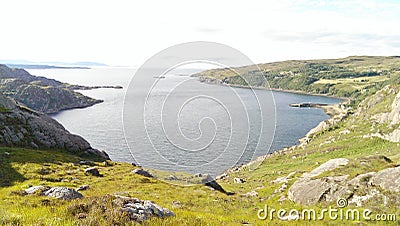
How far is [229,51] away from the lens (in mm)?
17359

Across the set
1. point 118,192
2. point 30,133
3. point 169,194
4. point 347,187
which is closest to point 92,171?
point 169,194

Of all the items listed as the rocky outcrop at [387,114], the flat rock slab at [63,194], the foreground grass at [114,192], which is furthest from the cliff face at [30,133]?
→ the rocky outcrop at [387,114]

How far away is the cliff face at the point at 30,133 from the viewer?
1965 inches

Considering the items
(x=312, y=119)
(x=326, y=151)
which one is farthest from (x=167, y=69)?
(x=312, y=119)

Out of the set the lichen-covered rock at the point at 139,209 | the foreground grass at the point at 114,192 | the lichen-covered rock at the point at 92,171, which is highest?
the lichen-covered rock at the point at 139,209

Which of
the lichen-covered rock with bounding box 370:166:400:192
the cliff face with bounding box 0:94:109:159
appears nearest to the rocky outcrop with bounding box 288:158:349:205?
the lichen-covered rock with bounding box 370:166:400:192

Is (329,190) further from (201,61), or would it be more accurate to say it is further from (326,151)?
(326,151)

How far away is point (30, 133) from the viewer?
53.3 m

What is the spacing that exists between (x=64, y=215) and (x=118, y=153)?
107813 millimetres

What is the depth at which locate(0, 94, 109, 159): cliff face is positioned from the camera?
49906 mm

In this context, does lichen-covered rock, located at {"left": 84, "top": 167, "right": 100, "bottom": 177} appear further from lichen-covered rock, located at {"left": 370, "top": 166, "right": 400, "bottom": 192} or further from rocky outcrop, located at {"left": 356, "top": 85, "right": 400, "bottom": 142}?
rocky outcrop, located at {"left": 356, "top": 85, "right": 400, "bottom": 142}

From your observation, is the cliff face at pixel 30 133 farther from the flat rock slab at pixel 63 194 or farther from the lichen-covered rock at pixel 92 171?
the flat rock slab at pixel 63 194

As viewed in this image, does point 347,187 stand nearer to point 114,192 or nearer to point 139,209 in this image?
point 139,209
